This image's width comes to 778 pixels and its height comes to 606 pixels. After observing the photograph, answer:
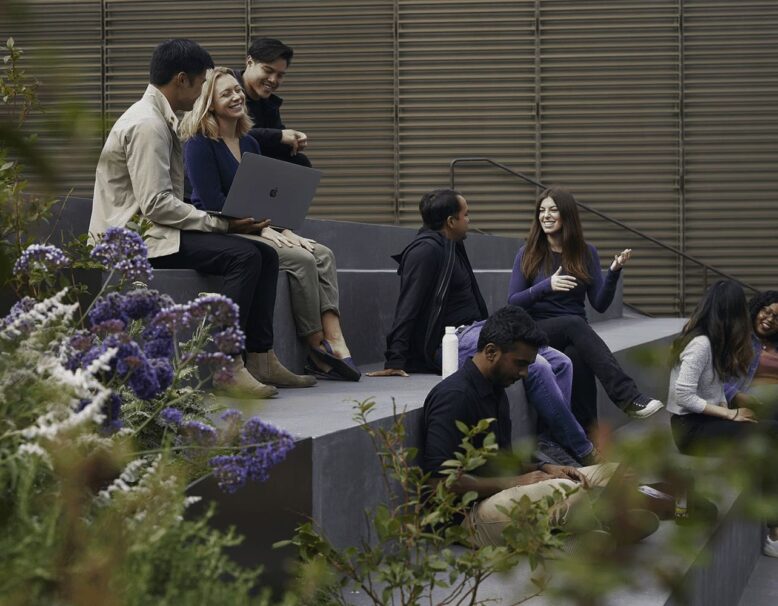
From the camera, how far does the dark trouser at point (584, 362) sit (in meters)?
5.26

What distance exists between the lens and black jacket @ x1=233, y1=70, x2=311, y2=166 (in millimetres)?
4898

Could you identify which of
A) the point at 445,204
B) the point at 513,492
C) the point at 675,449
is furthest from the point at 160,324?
the point at 445,204

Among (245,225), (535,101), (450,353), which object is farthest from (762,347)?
(535,101)

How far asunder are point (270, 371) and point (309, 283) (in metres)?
0.51

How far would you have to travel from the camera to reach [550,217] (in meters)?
5.44

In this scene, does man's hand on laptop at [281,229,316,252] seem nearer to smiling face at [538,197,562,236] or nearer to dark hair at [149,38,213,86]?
dark hair at [149,38,213,86]

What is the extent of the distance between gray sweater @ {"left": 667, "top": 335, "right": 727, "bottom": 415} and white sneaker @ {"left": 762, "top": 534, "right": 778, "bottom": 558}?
0.96 metres

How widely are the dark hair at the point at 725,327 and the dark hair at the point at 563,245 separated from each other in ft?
2.08

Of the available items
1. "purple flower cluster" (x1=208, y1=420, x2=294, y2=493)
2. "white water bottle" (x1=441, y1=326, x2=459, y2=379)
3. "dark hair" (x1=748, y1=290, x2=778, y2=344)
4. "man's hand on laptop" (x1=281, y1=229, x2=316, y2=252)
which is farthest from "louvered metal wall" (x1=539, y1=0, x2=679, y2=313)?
"purple flower cluster" (x1=208, y1=420, x2=294, y2=493)

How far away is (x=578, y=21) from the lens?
34.5 ft

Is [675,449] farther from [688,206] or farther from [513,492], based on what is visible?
[688,206]

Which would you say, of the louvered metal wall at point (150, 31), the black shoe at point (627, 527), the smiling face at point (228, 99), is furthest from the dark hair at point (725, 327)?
the louvered metal wall at point (150, 31)

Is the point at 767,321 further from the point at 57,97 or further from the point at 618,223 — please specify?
the point at 57,97

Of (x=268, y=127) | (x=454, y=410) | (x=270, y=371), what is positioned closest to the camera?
(x=454, y=410)
